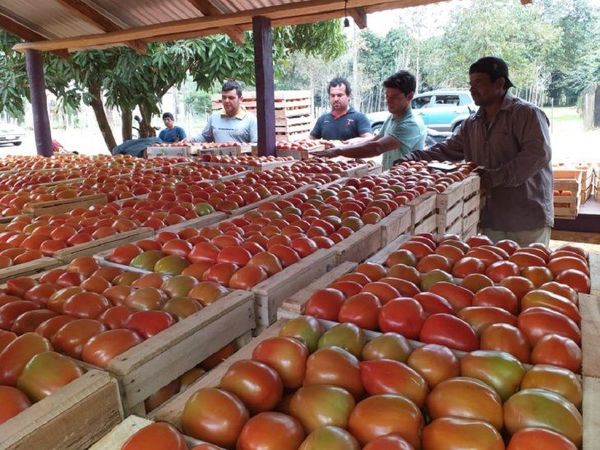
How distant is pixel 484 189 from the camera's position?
15.7ft

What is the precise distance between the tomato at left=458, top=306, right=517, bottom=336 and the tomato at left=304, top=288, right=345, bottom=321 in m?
0.43

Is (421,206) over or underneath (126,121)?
underneath

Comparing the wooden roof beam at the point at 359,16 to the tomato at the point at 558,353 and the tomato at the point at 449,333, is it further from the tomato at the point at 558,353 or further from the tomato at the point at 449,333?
the tomato at the point at 558,353

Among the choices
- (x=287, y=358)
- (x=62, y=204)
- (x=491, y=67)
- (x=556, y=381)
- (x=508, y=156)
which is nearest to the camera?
(x=556, y=381)

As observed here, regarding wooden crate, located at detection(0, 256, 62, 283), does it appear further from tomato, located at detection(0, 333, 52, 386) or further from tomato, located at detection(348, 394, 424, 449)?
tomato, located at detection(348, 394, 424, 449)

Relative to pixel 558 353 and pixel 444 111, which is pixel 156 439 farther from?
pixel 444 111

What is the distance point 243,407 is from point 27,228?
7.77 ft

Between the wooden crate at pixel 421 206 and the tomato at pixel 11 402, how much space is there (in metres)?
2.68

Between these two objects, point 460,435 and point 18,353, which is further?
point 18,353

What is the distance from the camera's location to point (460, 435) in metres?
1.15

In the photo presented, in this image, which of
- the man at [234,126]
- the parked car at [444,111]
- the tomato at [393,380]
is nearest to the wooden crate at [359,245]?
the tomato at [393,380]

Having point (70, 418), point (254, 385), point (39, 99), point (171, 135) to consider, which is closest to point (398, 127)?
point (254, 385)


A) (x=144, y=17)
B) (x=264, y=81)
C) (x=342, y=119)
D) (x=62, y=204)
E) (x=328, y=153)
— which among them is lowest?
(x=62, y=204)

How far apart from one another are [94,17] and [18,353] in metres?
7.09
